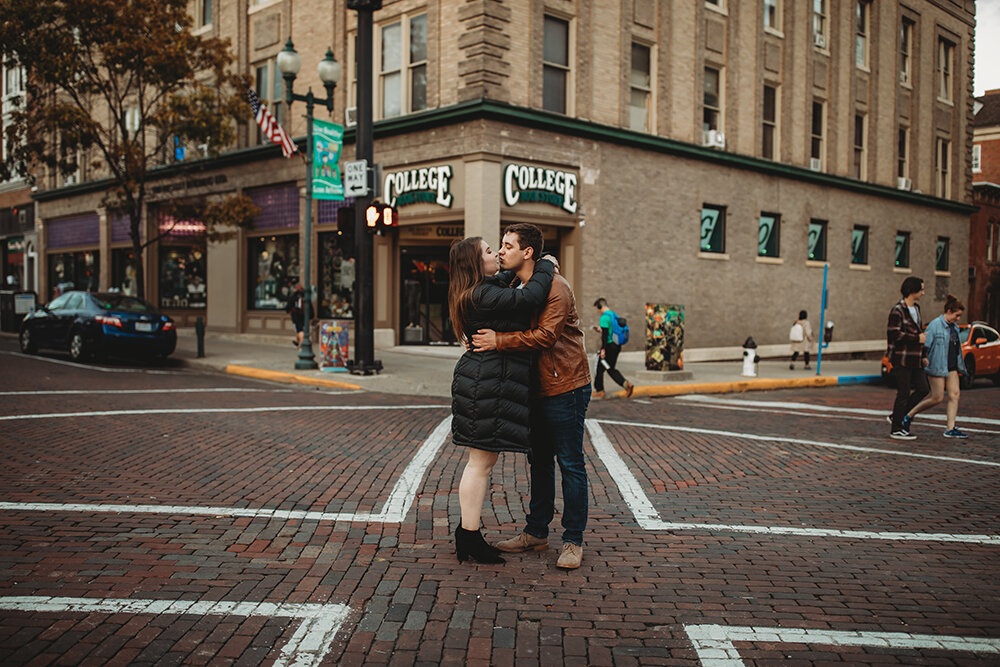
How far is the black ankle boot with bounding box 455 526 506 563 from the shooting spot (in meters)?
4.53

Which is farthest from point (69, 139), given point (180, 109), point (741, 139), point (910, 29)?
point (910, 29)

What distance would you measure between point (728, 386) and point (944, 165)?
23022mm

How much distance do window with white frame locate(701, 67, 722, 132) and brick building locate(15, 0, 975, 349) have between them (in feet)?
0.22

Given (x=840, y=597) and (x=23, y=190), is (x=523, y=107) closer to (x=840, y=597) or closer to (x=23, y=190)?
(x=840, y=597)

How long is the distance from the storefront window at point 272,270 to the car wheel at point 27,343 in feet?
22.3

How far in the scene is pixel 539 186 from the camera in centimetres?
1850

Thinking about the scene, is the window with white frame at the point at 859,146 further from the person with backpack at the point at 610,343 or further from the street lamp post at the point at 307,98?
the street lamp post at the point at 307,98

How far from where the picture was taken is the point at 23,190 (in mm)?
36969

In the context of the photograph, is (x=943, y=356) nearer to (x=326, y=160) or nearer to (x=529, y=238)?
(x=529, y=238)

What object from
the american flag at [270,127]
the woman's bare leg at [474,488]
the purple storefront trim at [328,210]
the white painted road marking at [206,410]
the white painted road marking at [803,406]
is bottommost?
the white painted road marking at [803,406]

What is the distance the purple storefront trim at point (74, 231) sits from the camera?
3131 centimetres

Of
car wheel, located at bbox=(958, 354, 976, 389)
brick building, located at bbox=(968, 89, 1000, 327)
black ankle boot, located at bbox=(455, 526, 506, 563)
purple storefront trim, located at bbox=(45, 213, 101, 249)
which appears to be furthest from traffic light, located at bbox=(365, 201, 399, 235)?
brick building, located at bbox=(968, 89, 1000, 327)

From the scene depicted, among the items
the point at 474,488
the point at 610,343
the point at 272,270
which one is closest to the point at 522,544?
the point at 474,488

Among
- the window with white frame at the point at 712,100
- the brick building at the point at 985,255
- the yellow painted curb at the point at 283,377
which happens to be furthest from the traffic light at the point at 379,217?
the brick building at the point at 985,255
